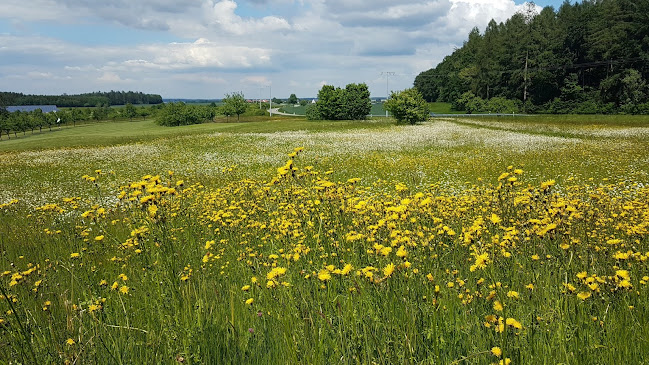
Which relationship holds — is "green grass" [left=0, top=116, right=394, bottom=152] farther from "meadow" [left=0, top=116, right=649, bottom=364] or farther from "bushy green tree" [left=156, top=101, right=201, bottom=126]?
"meadow" [left=0, top=116, right=649, bottom=364]

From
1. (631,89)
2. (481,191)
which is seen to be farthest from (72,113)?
(631,89)

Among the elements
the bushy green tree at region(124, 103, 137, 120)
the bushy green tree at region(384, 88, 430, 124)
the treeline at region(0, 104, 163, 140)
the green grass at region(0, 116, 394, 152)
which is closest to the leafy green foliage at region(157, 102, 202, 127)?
the treeline at region(0, 104, 163, 140)

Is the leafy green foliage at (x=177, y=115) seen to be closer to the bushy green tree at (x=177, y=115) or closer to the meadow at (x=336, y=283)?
the bushy green tree at (x=177, y=115)

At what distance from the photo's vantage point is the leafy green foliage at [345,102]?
3191 inches

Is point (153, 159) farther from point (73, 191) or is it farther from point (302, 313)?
point (302, 313)

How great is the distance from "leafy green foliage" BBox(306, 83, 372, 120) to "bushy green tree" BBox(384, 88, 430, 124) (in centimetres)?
2969

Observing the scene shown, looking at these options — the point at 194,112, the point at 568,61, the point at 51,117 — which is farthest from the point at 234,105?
the point at 568,61

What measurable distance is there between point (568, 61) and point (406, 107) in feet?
165

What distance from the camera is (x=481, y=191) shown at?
8977 mm

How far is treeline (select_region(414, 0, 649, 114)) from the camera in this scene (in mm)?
63750

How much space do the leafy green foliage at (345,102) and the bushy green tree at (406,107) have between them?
97.4 feet

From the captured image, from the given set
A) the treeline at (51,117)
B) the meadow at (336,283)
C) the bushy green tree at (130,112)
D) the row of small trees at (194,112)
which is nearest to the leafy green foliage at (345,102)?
the row of small trees at (194,112)

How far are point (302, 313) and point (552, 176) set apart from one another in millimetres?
14621

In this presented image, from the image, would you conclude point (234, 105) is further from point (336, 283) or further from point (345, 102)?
point (336, 283)
